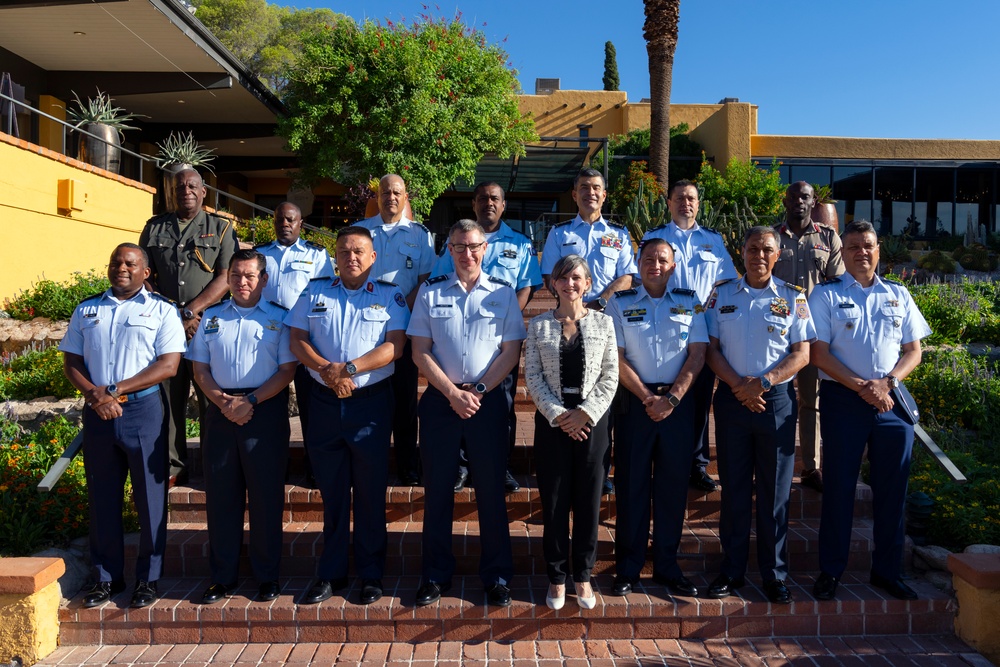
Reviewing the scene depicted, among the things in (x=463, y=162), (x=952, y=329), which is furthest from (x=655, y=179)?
(x=952, y=329)

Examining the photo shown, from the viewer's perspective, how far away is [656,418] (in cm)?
382

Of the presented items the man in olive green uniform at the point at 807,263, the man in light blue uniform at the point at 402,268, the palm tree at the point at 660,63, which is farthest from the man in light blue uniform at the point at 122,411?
the palm tree at the point at 660,63

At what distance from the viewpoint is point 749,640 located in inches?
150

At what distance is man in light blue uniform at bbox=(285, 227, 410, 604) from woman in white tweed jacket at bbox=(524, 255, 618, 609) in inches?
32.2

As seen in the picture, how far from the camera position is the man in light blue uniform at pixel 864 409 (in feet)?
12.8

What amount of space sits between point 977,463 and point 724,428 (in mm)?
2758

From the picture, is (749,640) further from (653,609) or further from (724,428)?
(724,428)

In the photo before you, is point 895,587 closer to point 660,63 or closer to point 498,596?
point 498,596

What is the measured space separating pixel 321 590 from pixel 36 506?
85.2 inches

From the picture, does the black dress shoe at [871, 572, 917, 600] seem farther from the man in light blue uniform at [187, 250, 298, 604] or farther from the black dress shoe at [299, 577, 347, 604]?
the man in light blue uniform at [187, 250, 298, 604]

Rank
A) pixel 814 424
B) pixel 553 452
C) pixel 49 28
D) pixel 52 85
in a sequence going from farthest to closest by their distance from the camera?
pixel 52 85 < pixel 49 28 < pixel 814 424 < pixel 553 452

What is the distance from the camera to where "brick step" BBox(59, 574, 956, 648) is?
12.5 feet

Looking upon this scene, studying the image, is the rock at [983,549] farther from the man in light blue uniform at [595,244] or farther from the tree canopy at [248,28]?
the tree canopy at [248,28]

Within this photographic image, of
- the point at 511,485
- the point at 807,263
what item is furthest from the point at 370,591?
the point at 807,263
